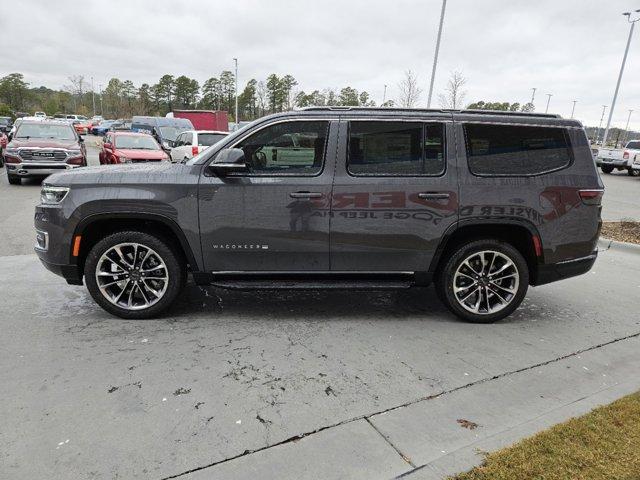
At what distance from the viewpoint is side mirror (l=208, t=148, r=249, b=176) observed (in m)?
3.84

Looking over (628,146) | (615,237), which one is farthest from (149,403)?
(628,146)

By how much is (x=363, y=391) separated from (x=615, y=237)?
22.2 ft

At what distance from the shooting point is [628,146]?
2309cm

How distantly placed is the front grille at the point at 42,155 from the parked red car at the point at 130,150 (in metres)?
1.31

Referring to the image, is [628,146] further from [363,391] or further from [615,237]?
[363,391]

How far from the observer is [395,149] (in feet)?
13.4

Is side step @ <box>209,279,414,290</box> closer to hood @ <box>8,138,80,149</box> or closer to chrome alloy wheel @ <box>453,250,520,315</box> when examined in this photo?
chrome alloy wheel @ <box>453,250,520,315</box>

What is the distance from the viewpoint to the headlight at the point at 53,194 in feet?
13.1

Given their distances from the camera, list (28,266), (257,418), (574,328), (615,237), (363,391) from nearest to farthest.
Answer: (257,418)
(363,391)
(574,328)
(28,266)
(615,237)

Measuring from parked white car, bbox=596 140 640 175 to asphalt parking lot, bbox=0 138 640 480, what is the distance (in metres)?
20.4

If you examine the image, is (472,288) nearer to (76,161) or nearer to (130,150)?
(130,150)

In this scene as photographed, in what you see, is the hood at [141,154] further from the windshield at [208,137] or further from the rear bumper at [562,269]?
the rear bumper at [562,269]

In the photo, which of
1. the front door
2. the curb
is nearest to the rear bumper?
the front door

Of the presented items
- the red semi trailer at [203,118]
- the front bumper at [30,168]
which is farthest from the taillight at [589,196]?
the red semi trailer at [203,118]
